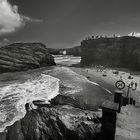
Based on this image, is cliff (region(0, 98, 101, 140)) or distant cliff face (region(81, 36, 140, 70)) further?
distant cliff face (region(81, 36, 140, 70))

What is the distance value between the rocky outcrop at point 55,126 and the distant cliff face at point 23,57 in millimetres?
59178

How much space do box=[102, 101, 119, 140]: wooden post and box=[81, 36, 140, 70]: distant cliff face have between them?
63.1 m

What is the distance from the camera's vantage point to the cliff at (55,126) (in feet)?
55.5

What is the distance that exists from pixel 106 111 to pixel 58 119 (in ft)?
28.4

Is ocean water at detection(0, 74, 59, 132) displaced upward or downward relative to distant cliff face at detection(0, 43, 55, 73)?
downward

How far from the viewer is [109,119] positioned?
42.2 ft

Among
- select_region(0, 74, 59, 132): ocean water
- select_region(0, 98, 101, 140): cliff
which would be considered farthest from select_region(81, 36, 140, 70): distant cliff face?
select_region(0, 98, 101, 140): cliff

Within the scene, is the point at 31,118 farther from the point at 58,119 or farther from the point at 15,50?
the point at 15,50

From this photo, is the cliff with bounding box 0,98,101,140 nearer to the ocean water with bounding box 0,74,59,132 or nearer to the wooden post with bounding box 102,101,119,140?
the ocean water with bounding box 0,74,59,132

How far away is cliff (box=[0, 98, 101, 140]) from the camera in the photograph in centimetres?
1690

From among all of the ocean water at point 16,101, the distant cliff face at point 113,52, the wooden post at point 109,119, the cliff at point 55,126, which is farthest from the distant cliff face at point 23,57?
the wooden post at point 109,119

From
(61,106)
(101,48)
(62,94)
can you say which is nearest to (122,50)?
(101,48)

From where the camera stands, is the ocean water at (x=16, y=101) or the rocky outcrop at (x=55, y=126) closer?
the rocky outcrop at (x=55, y=126)

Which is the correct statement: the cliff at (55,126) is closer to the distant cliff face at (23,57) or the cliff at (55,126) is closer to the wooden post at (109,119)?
the wooden post at (109,119)
